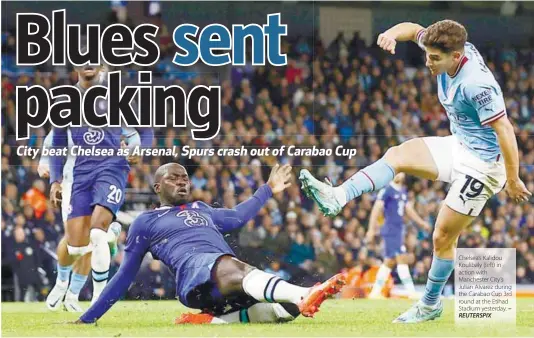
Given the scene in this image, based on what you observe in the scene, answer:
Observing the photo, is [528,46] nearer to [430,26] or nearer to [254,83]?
[430,26]

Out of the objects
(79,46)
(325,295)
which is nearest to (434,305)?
(325,295)

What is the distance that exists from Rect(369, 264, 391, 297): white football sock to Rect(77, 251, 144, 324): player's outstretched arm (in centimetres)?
421

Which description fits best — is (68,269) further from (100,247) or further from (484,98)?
(484,98)

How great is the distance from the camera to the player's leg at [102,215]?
1052 centimetres

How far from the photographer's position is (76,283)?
1088 cm

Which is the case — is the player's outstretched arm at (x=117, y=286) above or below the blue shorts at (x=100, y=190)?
below

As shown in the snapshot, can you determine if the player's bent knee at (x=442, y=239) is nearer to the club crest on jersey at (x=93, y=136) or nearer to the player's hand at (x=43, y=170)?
the club crest on jersey at (x=93, y=136)

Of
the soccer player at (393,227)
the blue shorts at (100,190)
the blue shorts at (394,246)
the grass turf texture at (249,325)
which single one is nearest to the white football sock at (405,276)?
the soccer player at (393,227)

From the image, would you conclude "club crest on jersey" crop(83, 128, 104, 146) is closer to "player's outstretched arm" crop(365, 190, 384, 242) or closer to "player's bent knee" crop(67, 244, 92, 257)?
"player's bent knee" crop(67, 244, 92, 257)

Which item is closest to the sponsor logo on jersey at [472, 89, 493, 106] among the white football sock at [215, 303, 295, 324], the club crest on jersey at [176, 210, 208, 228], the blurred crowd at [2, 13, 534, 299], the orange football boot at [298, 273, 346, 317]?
the blurred crowd at [2, 13, 534, 299]

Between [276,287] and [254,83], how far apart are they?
283 cm

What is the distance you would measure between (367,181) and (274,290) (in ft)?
3.79

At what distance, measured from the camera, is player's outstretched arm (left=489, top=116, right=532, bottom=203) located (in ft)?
28.1

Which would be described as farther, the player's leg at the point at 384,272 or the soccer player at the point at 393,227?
the player's leg at the point at 384,272
